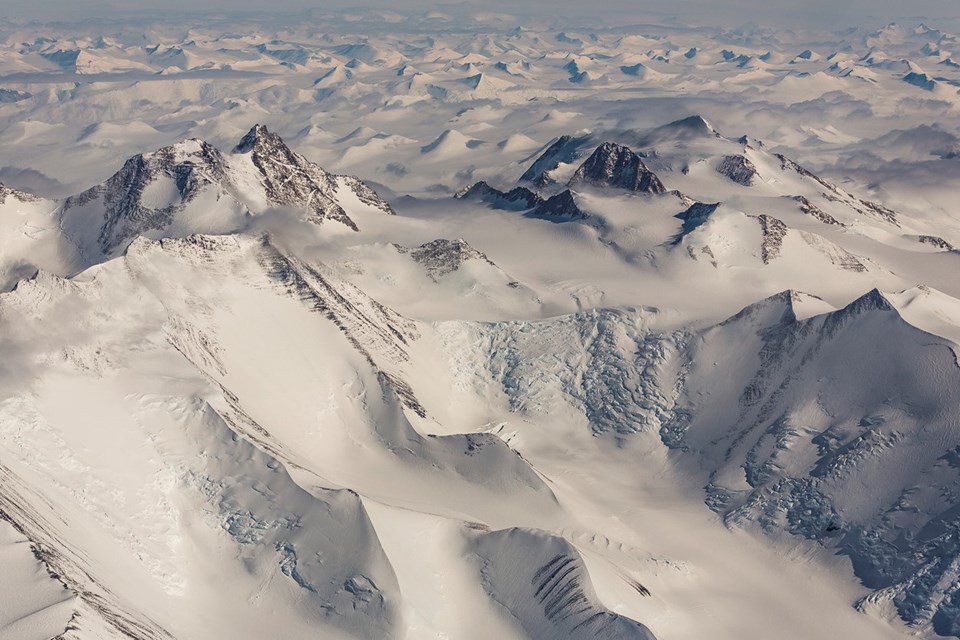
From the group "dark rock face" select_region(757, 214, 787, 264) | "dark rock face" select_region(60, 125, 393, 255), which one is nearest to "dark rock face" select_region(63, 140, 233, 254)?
"dark rock face" select_region(60, 125, 393, 255)

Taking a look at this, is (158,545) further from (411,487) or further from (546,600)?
(546,600)

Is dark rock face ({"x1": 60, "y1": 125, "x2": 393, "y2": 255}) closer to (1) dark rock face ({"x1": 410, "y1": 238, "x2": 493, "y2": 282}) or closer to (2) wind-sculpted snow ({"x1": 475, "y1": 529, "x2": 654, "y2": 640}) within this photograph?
(1) dark rock face ({"x1": 410, "y1": 238, "x2": 493, "y2": 282})

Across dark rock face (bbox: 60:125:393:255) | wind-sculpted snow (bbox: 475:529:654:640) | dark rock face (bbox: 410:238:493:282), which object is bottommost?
dark rock face (bbox: 410:238:493:282)

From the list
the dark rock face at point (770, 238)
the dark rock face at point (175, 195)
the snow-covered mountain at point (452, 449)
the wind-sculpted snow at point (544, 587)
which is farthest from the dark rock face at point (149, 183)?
the dark rock face at point (770, 238)

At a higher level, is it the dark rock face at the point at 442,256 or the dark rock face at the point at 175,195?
the dark rock face at the point at 175,195

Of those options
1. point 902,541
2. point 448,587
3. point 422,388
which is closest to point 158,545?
point 448,587

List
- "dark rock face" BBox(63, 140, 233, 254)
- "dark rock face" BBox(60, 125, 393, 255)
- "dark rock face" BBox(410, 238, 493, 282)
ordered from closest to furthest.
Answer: "dark rock face" BBox(410, 238, 493, 282) → "dark rock face" BBox(63, 140, 233, 254) → "dark rock face" BBox(60, 125, 393, 255)

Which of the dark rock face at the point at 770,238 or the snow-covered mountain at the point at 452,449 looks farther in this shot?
the dark rock face at the point at 770,238

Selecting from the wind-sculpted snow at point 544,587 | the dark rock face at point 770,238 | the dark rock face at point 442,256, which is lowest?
the dark rock face at point 770,238

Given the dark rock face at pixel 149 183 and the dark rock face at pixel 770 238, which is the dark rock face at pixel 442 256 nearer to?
the dark rock face at pixel 149 183

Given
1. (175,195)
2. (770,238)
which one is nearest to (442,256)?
(175,195)

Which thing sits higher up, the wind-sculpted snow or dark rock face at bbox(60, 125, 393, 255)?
dark rock face at bbox(60, 125, 393, 255)
